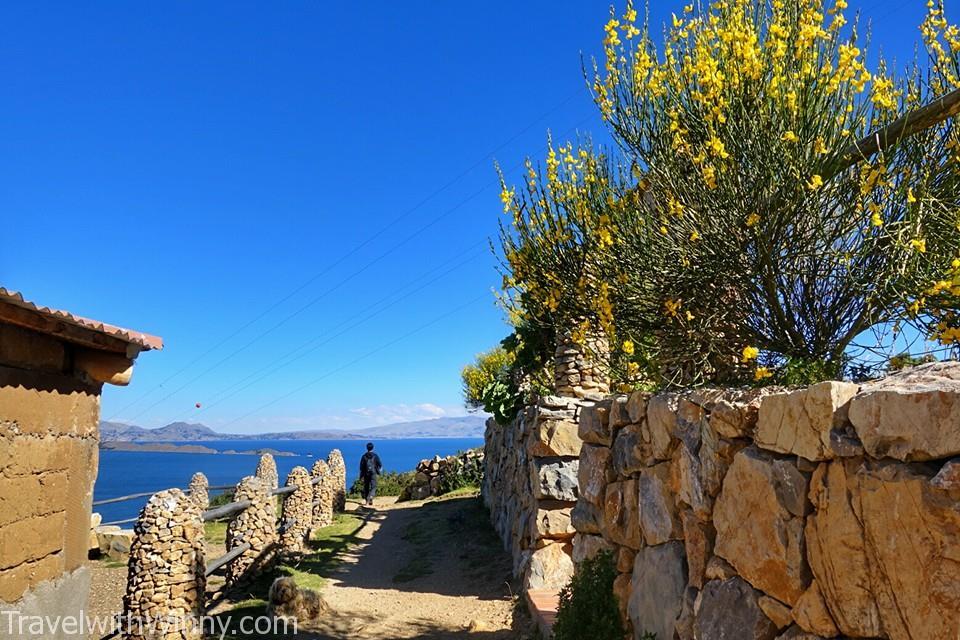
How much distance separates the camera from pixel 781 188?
446cm

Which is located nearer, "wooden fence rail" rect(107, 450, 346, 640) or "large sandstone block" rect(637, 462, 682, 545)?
"large sandstone block" rect(637, 462, 682, 545)

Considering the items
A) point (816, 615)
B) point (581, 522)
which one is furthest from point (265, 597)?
point (816, 615)

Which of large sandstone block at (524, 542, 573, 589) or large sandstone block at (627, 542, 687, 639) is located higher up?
large sandstone block at (627, 542, 687, 639)

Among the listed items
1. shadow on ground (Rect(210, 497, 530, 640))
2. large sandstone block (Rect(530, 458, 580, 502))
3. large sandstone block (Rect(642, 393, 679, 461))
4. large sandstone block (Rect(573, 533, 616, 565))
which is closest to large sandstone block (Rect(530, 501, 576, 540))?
large sandstone block (Rect(530, 458, 580, 502))

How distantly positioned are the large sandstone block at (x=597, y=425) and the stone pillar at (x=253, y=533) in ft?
29.0

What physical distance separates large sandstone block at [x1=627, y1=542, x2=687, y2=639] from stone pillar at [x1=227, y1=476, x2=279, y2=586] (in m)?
9.67

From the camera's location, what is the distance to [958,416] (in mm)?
2152

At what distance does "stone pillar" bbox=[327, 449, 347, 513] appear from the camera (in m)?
21.1

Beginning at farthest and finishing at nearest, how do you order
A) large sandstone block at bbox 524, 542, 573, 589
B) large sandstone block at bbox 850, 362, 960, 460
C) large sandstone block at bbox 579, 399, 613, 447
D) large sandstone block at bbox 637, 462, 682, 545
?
large sandstone block at bbox 524, 542, 573, 589 → large sandstone block at bbox 579, 399, 613, 447 → large sandstone block at bbox 637, 462, 682, 545 → large sandstone block at bbox 850, 362, 960, 460

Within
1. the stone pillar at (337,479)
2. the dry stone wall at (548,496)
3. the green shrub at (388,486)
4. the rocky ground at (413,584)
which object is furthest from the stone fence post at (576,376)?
the green shrub at (388,486)

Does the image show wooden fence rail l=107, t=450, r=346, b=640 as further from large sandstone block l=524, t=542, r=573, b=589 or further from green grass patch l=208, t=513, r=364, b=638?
large sandstone block l=524, t=542, r=573, b=589

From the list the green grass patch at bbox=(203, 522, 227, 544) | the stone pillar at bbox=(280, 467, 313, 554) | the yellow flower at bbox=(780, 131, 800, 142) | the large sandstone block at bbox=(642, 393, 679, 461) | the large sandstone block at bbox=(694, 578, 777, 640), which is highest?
the yellow flower at bbox=(780, 131, 800, 142)

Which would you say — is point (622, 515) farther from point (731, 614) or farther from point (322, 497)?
point (322, 497)

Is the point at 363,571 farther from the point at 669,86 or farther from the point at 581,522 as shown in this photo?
the point at 669,86
